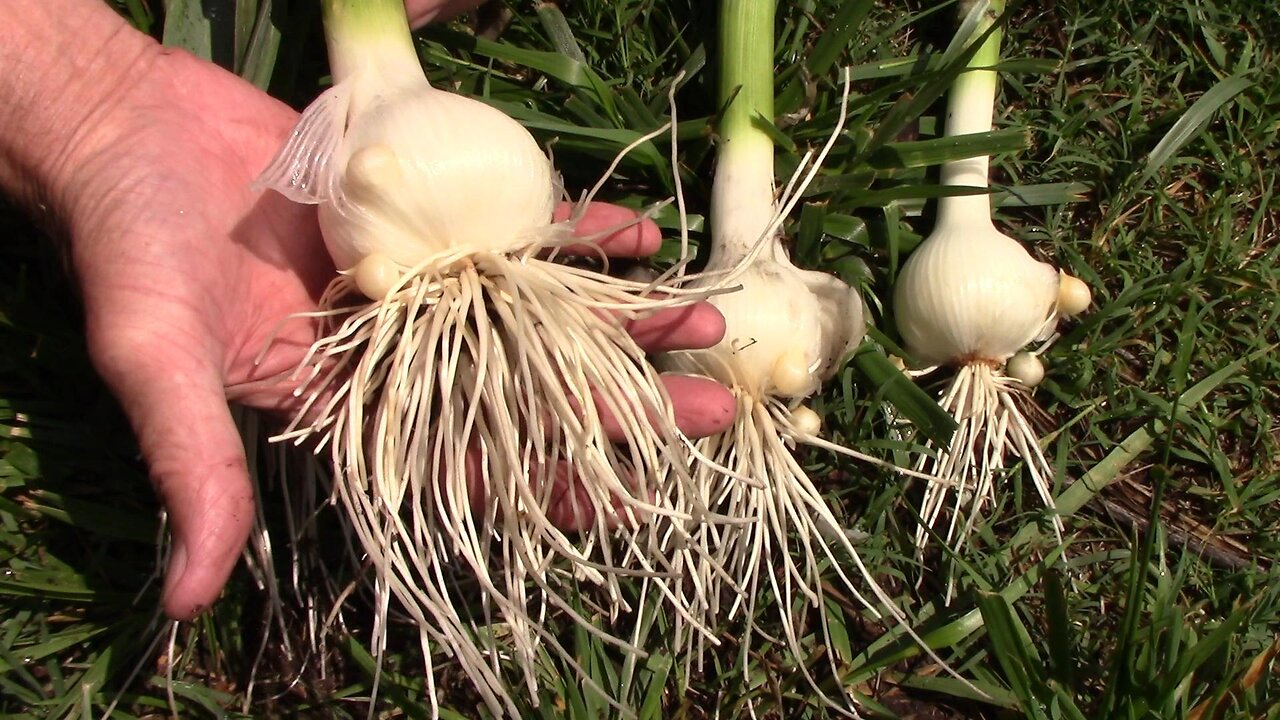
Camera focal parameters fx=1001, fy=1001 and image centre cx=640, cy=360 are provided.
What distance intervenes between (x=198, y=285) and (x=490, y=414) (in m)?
0.34

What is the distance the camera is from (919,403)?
55.1 inches

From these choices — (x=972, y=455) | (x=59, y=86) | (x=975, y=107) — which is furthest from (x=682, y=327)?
(x=59, y=86)

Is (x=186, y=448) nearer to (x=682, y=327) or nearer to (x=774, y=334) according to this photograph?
(x=682, y=327)

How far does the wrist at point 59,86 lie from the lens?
1.18 meters

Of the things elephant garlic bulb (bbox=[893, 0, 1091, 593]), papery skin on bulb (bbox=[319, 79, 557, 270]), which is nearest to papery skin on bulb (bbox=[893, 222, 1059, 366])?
elephant garlic bulb (bbox=[893, 0, 1091, 593])

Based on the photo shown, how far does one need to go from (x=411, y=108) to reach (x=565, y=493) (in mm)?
487

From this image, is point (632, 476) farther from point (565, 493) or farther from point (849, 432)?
point (849, 432)

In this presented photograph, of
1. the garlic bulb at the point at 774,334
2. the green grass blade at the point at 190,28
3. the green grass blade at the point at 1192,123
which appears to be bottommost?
the garlic bulb at the point at 774,334

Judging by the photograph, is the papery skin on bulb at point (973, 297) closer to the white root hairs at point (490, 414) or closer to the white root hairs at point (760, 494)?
the white root hairs at point (760, 494)

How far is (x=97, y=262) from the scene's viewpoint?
1.08m

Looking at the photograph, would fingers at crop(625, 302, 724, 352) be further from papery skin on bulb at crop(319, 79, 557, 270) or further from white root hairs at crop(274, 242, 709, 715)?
papery skin on bulb at crop(319, 79, 557, 270)

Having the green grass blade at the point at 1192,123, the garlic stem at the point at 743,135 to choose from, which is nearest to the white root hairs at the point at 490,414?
the garlic stem at the point at 743,135

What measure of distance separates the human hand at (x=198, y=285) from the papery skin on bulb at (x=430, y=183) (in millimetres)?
113

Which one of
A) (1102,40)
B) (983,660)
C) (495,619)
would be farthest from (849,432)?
(1102,40)
